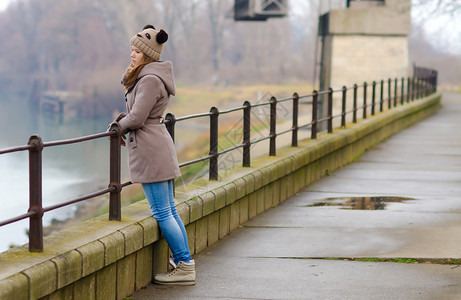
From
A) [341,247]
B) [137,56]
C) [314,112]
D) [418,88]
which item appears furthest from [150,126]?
[418,88]

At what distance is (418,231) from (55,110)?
3104 inches

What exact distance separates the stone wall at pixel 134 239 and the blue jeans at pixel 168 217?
0.38ft

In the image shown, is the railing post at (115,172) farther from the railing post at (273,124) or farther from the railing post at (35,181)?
the railing post at (273,124)

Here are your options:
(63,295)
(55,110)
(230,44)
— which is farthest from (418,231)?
(230,44)

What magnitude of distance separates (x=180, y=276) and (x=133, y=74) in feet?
4.98

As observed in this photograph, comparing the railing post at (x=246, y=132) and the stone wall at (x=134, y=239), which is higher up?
the railing post at (x=246, y=132)

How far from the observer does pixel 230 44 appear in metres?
119

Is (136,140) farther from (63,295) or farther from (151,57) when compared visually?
(63,295)

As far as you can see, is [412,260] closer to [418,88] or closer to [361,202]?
[361,202]

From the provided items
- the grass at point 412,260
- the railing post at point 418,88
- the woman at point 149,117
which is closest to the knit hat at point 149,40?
the woman at point 149,117

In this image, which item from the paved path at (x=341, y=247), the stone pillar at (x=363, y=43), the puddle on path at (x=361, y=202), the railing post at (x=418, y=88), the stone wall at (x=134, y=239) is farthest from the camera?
the stone pillar at (x=363, y=43)

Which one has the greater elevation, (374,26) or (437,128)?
(374,26)

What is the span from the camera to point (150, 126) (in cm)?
516

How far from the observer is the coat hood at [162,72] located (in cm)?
506
